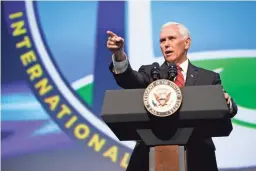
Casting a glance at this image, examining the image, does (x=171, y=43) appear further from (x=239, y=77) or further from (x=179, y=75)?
(x=239, y=77)

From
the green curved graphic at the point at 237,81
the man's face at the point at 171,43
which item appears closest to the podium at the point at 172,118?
the man's face at the point at 171,43

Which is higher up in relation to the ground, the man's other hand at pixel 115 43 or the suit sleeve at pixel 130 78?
the man's other hand at pixel 115 43

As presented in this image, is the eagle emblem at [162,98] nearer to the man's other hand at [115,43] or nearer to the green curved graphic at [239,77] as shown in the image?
the man's other hand at [115,43]

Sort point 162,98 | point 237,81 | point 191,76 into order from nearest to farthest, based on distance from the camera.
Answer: point 162,98 < point 191,76 < point 237,81

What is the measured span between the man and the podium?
0.32 feet

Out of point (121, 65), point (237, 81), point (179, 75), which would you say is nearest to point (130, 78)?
point (121, 65)

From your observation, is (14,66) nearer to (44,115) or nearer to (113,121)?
(44,115)

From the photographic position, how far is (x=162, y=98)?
1.10m

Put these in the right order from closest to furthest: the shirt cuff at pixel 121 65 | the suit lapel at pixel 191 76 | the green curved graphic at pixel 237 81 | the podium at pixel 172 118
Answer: the podium at pixel 172 118 → the shirt cuff at pixel 121 65 → the suit lapel at pixel 191 76 → the green curved graphic at pixel 237 81

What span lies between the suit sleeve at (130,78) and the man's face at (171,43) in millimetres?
99

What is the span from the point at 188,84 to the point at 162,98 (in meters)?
0.24

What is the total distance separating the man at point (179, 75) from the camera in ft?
4.07

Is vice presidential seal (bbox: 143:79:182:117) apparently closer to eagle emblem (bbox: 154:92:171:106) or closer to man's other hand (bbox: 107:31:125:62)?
eagle emblem (bbox: 154:92:171:106)

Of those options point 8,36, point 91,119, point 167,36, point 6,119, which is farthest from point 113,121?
point 8,36
